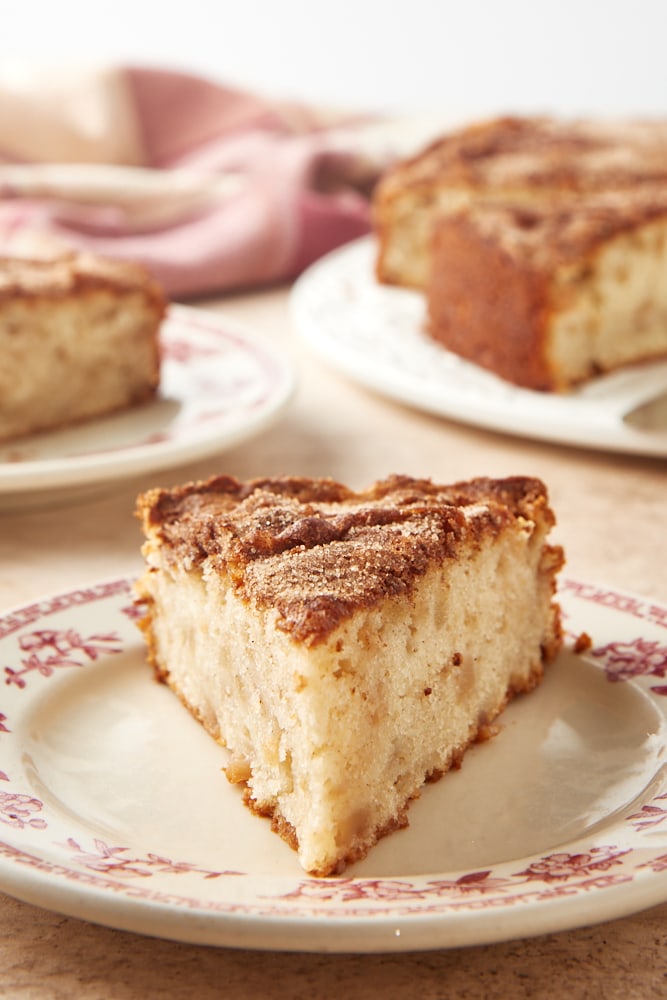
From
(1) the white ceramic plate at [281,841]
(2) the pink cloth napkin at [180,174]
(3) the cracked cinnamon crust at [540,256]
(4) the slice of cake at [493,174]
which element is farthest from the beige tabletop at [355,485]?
(4) the slice of cake at [493,174]

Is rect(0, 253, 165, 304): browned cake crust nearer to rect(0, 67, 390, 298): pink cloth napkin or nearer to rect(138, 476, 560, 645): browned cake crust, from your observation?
rect(0, 67, 390, 298): pink cloth napkin

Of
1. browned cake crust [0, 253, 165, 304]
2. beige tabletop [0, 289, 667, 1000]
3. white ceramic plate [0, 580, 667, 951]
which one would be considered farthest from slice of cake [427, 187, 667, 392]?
white ceramic plate [0, 580, 667, 951]

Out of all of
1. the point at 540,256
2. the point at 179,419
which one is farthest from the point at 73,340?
the point at 540,256

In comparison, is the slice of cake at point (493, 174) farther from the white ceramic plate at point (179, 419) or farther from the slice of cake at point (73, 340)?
the slice of cake at point (73, 340)

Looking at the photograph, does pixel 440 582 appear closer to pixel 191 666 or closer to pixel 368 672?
pixel 368 672

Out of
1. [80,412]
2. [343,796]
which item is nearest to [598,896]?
[343,796]

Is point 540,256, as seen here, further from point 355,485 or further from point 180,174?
point 180,174
